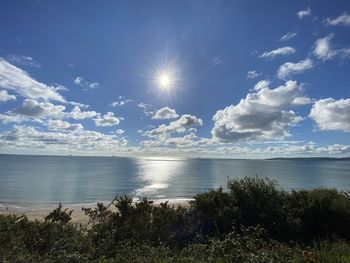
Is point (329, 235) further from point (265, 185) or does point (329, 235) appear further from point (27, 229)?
point (27, 229)

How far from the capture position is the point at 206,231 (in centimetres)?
1095

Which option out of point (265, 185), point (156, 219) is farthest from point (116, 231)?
point (265, 185)

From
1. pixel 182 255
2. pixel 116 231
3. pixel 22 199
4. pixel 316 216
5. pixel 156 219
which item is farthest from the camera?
pixel 22 199

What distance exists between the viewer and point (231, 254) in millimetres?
6543

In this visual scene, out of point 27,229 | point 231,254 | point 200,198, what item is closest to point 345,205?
point 200,198

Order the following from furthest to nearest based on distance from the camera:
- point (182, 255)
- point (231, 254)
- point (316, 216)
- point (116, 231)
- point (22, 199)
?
point (22, 199) → point (316, 216) → point (116, 231) → point (182, 255) → point (231, 254)

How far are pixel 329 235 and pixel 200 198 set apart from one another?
166 inches

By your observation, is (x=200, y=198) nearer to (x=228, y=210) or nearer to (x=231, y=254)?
(x=228, y=210)

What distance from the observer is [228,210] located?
1182 cm

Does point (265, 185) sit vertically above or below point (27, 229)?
above

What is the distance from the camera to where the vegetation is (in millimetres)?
6945

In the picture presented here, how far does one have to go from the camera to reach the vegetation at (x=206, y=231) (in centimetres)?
694

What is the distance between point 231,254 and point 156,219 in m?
4.38

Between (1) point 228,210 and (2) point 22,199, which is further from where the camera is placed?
(2) point 22,199
